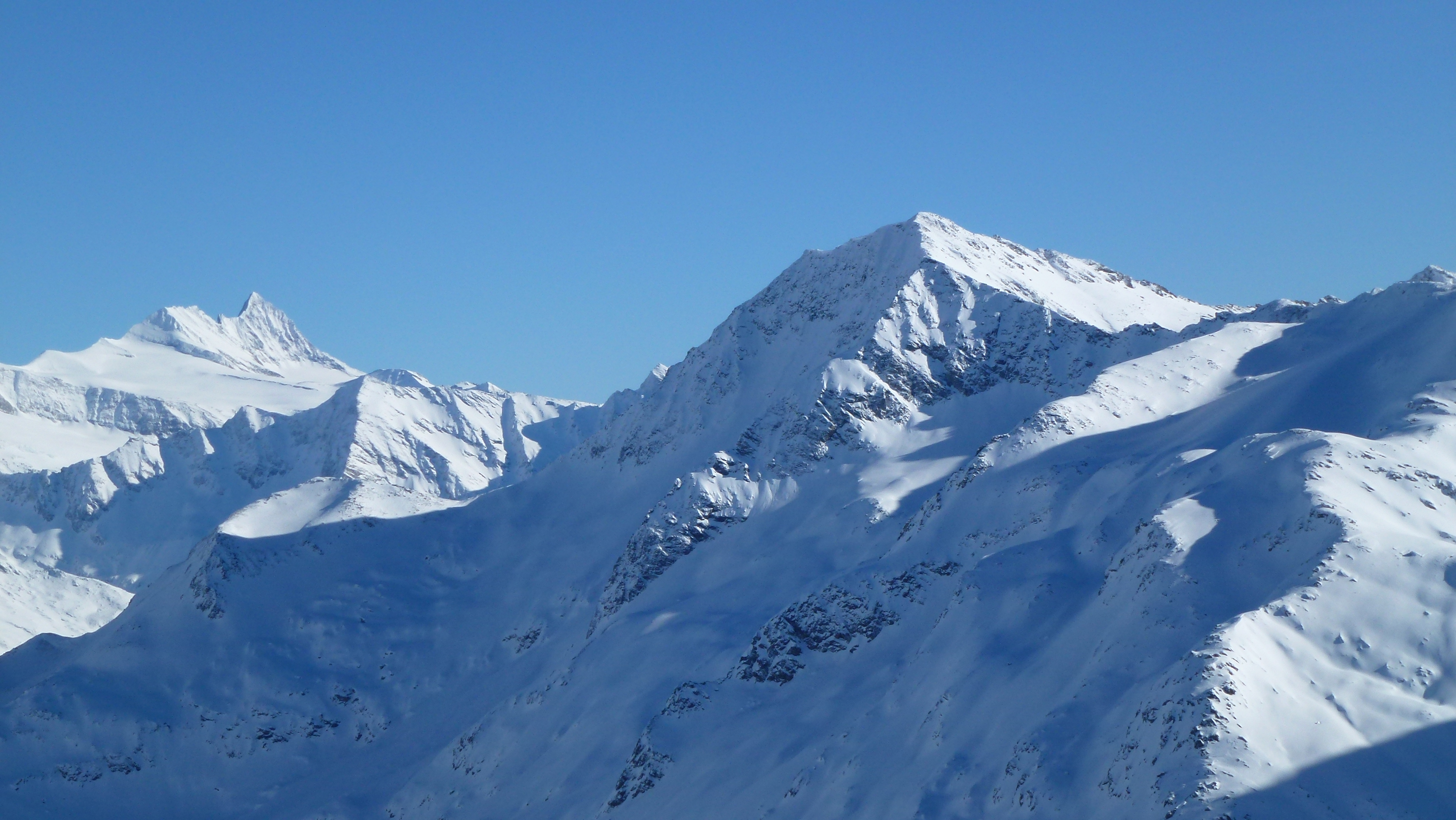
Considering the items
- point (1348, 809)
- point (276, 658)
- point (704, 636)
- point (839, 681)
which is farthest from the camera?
point (276, 658)

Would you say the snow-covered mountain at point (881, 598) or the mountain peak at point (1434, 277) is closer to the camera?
the snow-covered mountain at point (881, 598)

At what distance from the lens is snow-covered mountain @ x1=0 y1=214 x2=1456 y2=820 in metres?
58.1

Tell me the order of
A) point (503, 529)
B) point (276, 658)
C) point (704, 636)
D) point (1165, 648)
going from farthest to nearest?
point (503, 529) → point (276, 658) → point (704, 636) → point (1165, 648)

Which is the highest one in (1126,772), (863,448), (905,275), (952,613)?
(905,275)

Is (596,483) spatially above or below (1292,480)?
above

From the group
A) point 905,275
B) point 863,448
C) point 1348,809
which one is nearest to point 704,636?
point 863,448

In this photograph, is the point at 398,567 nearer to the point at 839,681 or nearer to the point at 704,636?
the point at 704,636

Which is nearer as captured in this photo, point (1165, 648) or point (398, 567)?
point (1165, 648)

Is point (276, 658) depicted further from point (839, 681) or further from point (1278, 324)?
point (1278, 324)

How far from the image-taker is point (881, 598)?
314 ft

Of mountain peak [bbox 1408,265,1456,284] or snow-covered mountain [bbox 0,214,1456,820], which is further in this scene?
mountain peak [bbox 1408,265,1456,284]

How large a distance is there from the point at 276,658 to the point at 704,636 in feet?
191

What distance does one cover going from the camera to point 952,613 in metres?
84.8

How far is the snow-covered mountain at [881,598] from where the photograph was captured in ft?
191
